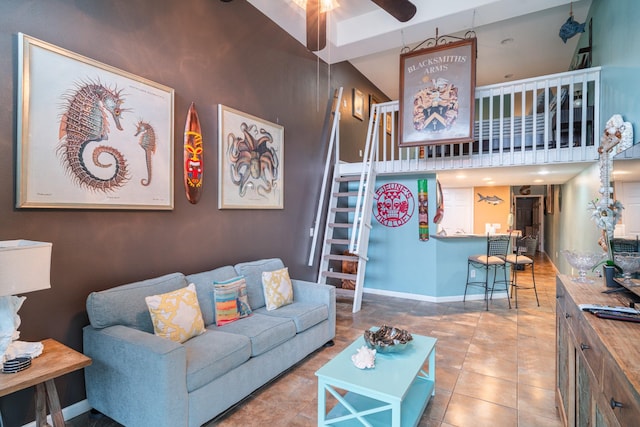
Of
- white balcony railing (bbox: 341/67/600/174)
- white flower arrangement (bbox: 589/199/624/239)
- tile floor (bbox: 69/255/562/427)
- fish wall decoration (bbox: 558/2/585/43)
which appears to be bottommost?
tile floor (bbox: 69/255/562/427)

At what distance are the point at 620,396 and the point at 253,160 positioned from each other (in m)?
3.34

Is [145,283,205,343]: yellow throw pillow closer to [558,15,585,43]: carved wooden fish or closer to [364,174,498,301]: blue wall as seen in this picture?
[364,174,498,301]: blue wall

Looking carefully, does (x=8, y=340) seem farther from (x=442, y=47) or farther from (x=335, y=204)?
(x=442, y=47)

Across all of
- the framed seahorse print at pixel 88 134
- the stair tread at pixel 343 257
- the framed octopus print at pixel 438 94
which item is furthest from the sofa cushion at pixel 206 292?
the framed octopus print at pixel 438 94

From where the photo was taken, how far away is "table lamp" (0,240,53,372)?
1461mm

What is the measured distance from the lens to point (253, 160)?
12.0ft

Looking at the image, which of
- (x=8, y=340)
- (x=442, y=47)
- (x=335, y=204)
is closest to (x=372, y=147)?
(x=335, y=204)

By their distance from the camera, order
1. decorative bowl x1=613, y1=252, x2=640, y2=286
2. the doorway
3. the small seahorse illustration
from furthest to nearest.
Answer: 1. the doorway
2. the small seahorse illustration
3. decorative bowl x1=613, y1=252, x2=640, y2=286

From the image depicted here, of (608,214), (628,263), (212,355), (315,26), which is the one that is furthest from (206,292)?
(608,214)

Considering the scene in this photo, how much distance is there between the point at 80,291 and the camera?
2.21m

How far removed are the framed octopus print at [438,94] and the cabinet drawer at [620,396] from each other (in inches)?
127

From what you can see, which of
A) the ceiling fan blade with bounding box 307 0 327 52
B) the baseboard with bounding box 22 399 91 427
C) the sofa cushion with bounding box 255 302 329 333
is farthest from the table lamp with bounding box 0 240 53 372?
the ceiling fan blade with bounding box 307 0 327 52

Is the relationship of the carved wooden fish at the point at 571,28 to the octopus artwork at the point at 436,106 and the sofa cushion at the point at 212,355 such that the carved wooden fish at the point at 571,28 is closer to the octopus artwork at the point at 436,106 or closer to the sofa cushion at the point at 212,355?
the octopus artwork at the point at 436,106

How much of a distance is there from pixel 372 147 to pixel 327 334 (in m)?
2.81
